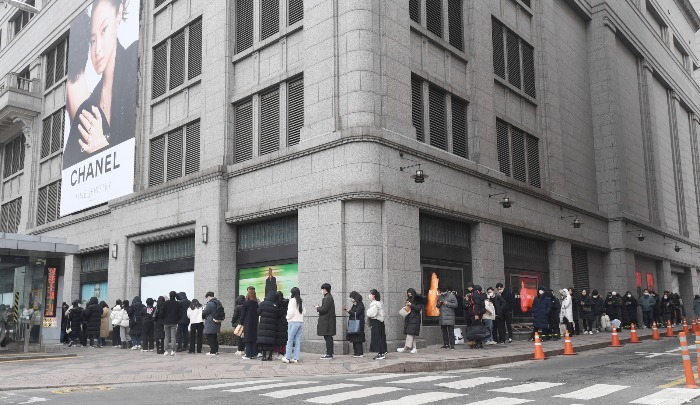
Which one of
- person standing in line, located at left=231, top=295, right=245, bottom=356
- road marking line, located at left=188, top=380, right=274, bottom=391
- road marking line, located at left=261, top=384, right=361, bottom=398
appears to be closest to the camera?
road marking line, located at left=261, top=384, right=361, bottom=398

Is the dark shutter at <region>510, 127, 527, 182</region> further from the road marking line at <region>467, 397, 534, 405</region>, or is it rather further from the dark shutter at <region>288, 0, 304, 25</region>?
the road marking line at <region>467, 397, 534, 405</region>

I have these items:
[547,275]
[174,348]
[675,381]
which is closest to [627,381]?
[675,381]

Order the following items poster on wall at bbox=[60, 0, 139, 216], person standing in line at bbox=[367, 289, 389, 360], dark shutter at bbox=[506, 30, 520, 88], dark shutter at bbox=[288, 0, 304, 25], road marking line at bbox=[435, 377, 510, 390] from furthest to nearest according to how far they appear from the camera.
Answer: poster on wall at bbox=[60, 0, 139, 216]
dark shutter at bbox=[506, 30, 520, 88]
dark shutter at bbox=[288, 0, 304, 25]
person standing in line at bbox=[367, 289, 389, 360]
road marking line at bbox=[435, 377, 510, 390]

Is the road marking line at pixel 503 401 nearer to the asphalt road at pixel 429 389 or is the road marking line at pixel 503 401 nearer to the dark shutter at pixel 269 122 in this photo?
the asphalt road at pixel 429 389

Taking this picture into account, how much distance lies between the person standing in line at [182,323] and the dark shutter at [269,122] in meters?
5.83

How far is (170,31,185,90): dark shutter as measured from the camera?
26938mm

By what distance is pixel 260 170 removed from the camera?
21.7 metres

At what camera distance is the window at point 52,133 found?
36719mm

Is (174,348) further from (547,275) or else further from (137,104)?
(547,275)

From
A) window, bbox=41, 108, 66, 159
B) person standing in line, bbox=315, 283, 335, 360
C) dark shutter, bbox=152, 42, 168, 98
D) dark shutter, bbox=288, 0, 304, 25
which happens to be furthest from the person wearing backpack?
window, bbox=41, 108, 66, 159

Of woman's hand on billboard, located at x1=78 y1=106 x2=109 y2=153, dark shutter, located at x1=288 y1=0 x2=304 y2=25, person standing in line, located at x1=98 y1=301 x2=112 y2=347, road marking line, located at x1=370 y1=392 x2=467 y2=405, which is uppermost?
dark shutter, located at x1=288 y1=0 x2=304 y2=25

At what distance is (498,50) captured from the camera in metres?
27.2

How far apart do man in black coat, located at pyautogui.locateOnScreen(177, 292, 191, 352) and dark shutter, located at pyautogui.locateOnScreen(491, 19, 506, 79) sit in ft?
51.4

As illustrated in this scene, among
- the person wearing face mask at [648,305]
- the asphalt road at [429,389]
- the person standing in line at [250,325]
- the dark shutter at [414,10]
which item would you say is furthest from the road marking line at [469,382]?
the person wearing face mask at [648,305]
